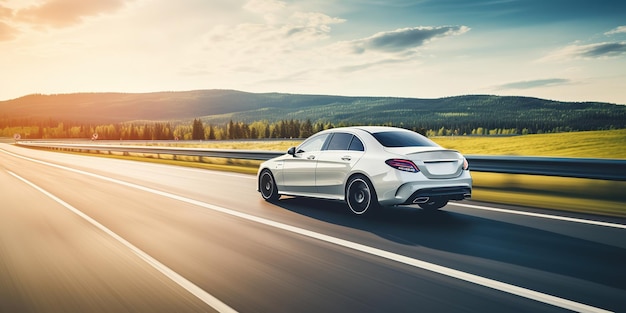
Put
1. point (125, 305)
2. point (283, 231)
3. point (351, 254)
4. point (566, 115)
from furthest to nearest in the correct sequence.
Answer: point (566, 115) → point (283, 231) → point (351, 254) → point (125, 305)

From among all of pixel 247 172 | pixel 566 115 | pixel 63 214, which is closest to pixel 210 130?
pixel 566 115

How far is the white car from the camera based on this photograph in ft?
27.9

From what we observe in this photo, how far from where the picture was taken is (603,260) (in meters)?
5.88

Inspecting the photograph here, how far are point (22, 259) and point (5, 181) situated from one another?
1345 cm

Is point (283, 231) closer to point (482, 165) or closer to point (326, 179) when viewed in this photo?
point (326, 179)

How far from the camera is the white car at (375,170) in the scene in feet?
27.9

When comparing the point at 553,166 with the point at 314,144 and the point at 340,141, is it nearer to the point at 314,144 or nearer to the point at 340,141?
the point at 340,141

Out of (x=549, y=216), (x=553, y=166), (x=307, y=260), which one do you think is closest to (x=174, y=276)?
(x=307, y=260)

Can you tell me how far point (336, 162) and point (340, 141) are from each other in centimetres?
49

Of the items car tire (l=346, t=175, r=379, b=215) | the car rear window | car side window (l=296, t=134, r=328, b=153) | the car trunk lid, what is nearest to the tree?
car side window (l=296, t=134, r=328, b=153)

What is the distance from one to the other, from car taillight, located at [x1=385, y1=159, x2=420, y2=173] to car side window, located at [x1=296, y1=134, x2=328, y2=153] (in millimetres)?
2168

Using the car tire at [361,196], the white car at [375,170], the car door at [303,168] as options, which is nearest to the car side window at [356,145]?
the white car at [375,170]

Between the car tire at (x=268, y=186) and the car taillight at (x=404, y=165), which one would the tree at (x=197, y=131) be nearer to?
the car tire at (x=268, y=186)

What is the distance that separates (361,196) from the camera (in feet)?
30.2
